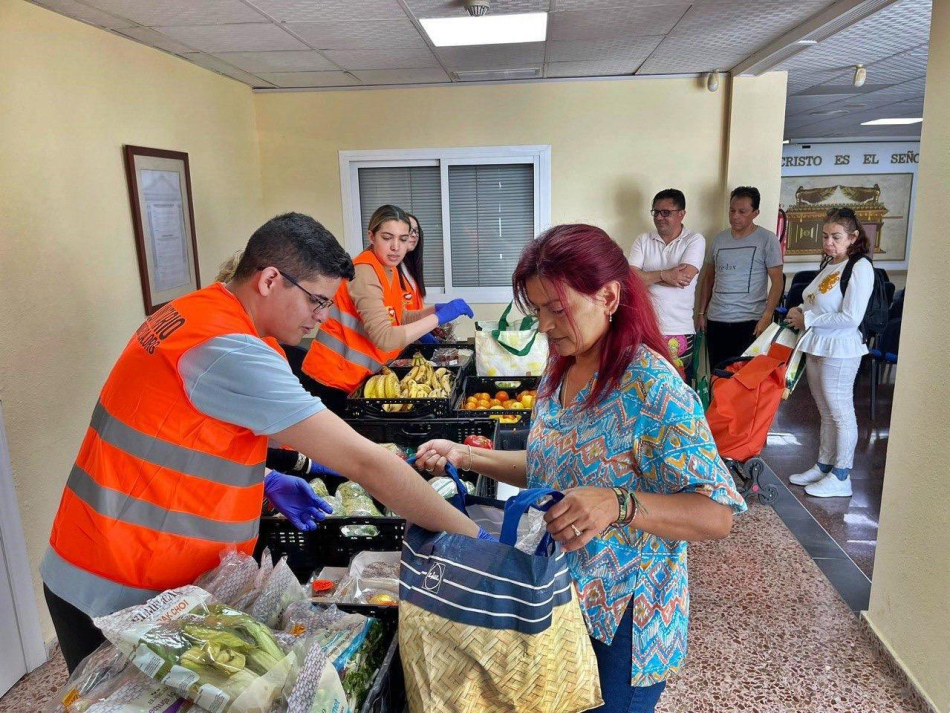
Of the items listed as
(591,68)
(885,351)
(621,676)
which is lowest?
(885,351)

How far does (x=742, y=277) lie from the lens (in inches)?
178

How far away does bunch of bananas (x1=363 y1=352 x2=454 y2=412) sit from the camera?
272 centimetres

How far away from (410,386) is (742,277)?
9.03 feet

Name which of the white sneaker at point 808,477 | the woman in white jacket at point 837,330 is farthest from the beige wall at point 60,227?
the white sneaker at point 808,477

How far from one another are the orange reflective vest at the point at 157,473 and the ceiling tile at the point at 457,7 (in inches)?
83.6

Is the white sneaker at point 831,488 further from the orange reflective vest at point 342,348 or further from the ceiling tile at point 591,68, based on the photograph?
the ceiling tile at point 591,68

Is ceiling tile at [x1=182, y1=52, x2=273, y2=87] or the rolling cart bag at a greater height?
ceiling tile at [x1=182, y1=52, x2=273, y2=87]

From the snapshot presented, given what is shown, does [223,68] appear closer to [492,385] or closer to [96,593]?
[492,385]

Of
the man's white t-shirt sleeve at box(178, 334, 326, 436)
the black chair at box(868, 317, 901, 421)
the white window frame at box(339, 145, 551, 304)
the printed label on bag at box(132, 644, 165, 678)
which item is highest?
the white window frame at box(339, 145, 551, 304)

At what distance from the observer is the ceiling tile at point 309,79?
4309 mm

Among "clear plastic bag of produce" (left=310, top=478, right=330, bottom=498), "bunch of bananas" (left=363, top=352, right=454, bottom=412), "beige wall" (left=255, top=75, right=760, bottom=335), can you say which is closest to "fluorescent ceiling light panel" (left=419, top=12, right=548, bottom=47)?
"beige wall" (left=255, top=75, right=760, bottom=335)

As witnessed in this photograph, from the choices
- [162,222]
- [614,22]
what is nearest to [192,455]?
[162,222]

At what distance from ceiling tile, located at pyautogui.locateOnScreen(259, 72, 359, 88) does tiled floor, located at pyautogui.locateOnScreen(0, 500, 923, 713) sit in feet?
11.3

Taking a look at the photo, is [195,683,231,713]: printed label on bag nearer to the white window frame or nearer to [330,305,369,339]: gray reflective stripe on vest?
[330,305,369,339]: gray reflective stripe on vest
